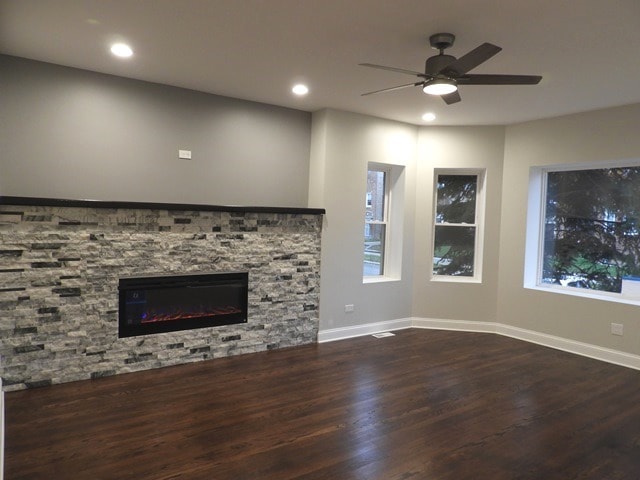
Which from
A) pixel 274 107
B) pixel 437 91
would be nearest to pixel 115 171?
pixel 274 107

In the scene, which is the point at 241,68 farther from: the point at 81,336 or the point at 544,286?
the point at 544,286

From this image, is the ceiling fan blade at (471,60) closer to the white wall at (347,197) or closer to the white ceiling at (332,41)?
the white ceiling at (332,41)

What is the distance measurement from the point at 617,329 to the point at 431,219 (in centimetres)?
227

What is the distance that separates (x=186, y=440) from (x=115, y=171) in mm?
2463

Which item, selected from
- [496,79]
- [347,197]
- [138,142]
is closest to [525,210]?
[347,197]

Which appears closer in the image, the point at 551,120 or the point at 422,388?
the point at 422,388

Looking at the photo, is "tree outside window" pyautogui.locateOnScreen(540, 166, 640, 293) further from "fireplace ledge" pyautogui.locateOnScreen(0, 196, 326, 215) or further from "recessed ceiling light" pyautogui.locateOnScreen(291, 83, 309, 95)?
"recessed ceiling light" pyautogui.locateOnScreen(291, 83, 309, 95)

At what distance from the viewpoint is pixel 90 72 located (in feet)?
12.6

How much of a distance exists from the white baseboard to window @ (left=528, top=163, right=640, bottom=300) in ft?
2.02

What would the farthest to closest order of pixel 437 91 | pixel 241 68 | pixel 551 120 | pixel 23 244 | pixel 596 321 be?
pixel 551 120 < pixel 596 321 < pixel 241 68 < pixel 23 244 < pixel 437 91

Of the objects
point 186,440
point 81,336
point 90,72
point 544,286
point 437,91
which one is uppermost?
point 90,72

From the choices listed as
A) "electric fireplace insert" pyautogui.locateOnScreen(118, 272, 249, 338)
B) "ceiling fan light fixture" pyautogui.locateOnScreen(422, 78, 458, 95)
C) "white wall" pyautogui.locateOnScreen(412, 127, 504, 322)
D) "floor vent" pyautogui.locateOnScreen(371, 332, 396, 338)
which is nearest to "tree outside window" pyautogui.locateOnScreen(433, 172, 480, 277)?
"white wall" pyautogui.locateOnScreen(412, 127, 504, 322)

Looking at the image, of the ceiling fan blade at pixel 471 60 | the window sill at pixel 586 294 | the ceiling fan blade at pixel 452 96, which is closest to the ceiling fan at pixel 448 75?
the ceiling fan blade at pixel 471 60

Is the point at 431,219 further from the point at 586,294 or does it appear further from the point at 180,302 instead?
the point at 180,302
